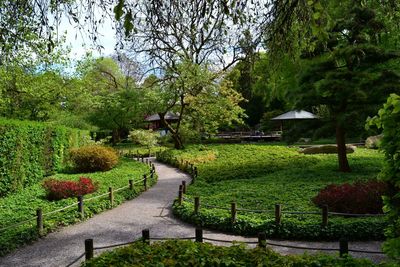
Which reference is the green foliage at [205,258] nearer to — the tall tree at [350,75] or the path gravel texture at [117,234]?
the path gravel texture at [117,234]

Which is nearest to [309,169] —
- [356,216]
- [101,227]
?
[356,216]

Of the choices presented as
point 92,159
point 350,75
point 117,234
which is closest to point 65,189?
point 117,234

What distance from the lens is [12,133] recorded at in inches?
609

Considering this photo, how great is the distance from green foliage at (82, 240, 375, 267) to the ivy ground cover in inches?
172

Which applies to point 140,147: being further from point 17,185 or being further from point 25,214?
point 25,214

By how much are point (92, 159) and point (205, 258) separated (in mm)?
17173

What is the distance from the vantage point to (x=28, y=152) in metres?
17.1

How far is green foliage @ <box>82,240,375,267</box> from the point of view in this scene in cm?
529

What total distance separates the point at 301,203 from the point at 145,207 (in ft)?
17.7

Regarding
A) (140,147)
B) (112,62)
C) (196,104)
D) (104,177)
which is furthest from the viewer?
(112,62)

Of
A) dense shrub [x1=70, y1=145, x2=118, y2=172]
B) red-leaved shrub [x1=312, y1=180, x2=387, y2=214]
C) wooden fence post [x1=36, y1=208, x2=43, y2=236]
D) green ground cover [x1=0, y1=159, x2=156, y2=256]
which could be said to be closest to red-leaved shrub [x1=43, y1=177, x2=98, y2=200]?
green ground cover [x1=0, y1=159, x2=156, y2=256]

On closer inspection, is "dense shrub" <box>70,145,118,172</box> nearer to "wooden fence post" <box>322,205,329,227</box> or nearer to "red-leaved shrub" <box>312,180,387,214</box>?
"red-leaved shrub" <box>312,180,387,214</box>

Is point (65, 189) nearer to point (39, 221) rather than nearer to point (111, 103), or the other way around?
point (39, 221)

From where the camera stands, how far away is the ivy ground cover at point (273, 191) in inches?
383
